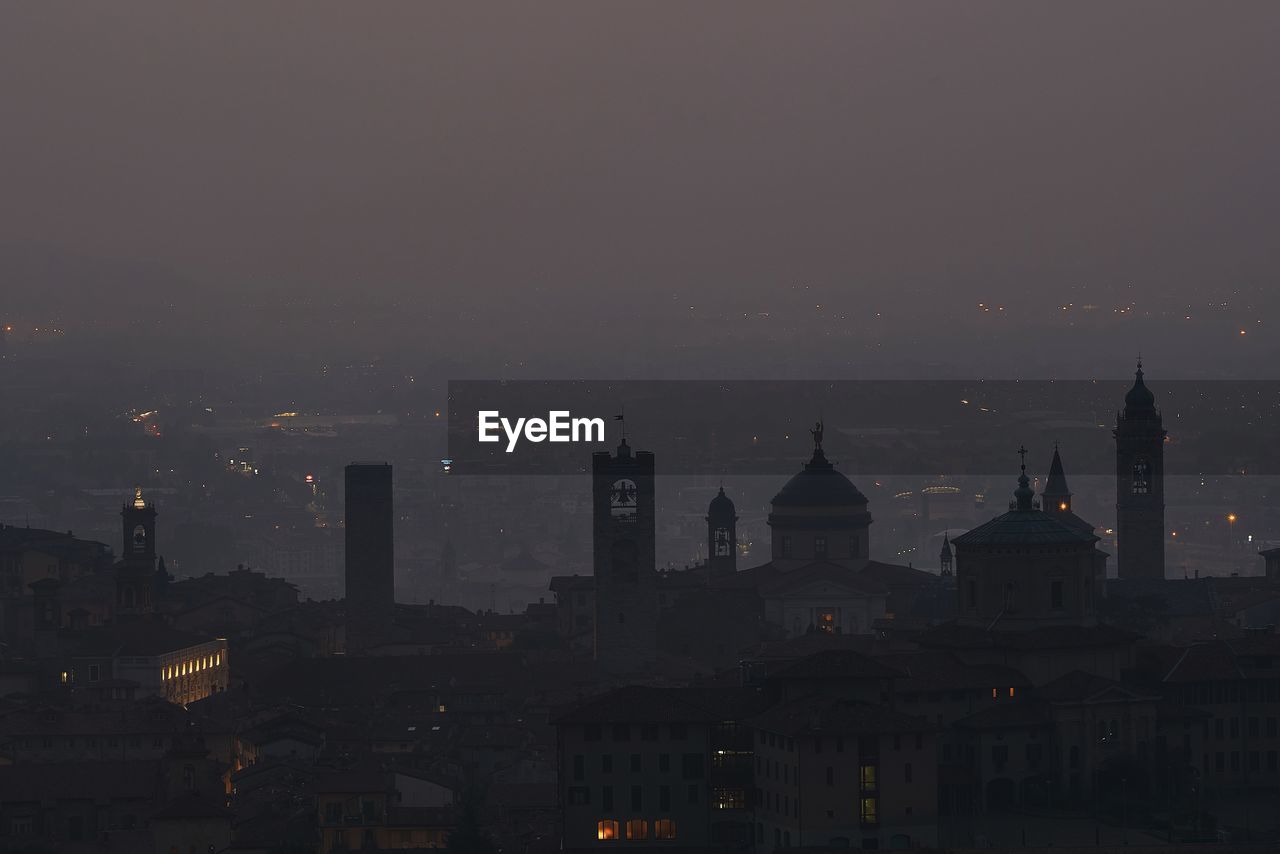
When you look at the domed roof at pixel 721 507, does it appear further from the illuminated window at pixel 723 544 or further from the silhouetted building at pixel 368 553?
the silhouetted building at pixel 368 553

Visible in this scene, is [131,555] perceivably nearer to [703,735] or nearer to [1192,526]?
[703,735]

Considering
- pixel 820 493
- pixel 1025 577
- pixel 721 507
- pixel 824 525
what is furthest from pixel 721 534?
pixel 1025 577

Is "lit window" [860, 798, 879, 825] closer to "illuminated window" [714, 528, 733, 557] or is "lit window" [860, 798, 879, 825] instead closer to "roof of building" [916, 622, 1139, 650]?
"roof of building" [916, 622, 1139, 650]

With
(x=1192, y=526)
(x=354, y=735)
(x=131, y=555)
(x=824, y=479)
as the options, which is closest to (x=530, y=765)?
(x=354, y=735)

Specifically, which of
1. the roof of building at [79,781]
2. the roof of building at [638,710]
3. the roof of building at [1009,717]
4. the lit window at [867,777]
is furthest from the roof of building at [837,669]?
the roof of building at [79,781]

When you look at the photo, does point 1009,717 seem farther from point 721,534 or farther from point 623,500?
point 721,534

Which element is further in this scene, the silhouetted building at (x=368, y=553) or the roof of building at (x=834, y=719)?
the silhouetted building at (x=368, y=553)
